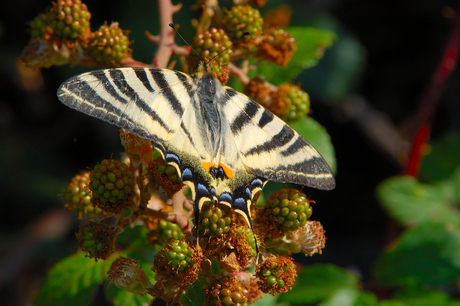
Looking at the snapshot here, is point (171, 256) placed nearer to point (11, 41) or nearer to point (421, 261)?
point (421, 261)

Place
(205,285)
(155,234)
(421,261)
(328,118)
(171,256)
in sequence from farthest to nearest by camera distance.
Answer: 1. (328,118)
2. (421,261)
3. (155,234)
4. (205,285)
5. (171,256)

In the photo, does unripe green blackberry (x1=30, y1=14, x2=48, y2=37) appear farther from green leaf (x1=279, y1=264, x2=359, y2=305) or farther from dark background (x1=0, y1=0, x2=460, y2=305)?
green leaf (x1=279, y1=264, x2=359, y2=305)

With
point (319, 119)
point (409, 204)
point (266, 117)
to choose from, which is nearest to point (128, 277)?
point (266, 117)

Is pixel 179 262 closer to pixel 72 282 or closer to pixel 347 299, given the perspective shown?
pixel 72 282

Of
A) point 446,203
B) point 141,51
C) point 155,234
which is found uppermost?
point 141,51

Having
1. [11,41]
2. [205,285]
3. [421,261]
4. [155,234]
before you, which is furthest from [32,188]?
[421,261]
